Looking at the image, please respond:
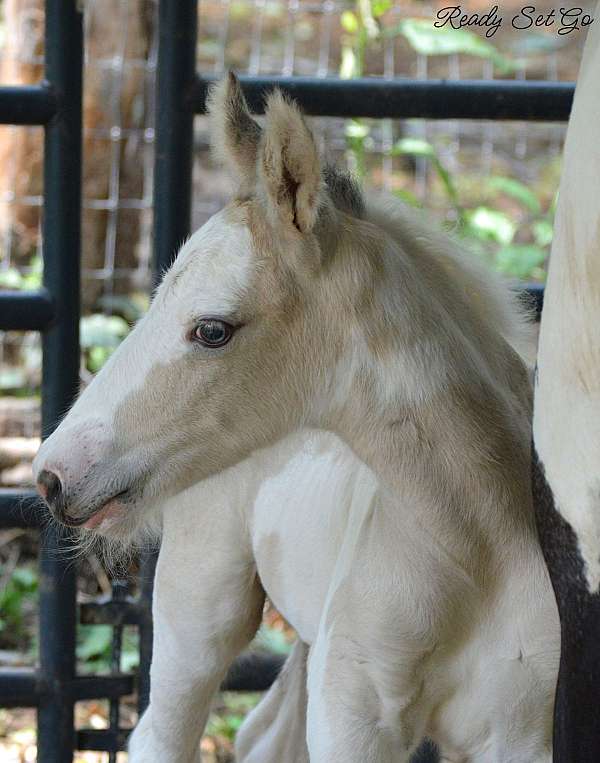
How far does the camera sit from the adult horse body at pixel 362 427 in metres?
1.45

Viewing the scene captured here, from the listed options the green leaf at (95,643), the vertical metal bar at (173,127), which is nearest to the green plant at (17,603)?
the green leaf at (95,643)

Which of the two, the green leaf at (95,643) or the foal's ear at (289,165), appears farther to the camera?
the green leaf at (95,643)

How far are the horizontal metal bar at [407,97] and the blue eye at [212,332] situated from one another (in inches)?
29.9

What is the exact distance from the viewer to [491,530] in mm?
1523

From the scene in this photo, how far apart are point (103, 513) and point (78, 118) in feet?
2.91

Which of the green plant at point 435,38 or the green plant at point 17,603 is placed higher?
the green plant at point 435,38

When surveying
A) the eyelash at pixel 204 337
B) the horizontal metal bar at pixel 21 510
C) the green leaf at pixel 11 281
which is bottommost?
the horizontal metal bar at pixel 21 510

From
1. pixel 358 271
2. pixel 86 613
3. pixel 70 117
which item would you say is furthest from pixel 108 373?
pixel 86 613

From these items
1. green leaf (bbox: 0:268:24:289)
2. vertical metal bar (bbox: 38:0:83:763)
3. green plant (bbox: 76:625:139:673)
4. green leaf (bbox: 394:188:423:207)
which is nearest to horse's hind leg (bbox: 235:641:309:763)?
vertical metal bar (bbox: 38:0:83:763)

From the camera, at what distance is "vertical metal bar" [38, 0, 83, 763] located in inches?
81.5

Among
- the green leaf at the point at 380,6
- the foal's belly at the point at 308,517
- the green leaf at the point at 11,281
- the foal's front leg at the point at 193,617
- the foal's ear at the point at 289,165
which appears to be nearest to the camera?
the foal's ear at the point at 289,165

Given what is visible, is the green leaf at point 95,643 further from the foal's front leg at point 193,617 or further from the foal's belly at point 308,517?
the foal's belly at point 308,517

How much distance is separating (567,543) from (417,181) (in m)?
4.52

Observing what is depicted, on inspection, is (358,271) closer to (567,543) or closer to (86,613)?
(567,543)
